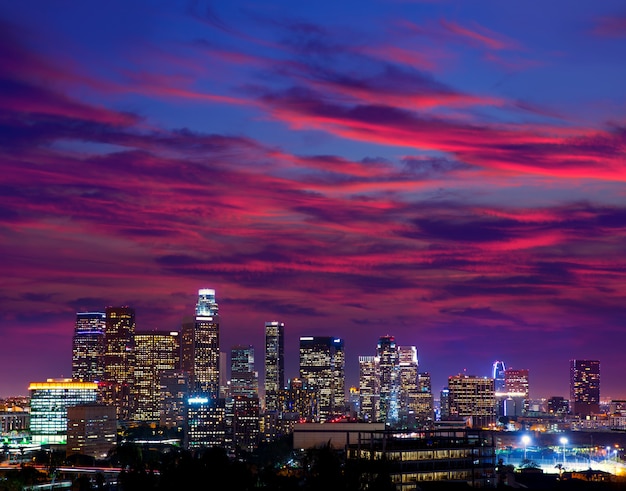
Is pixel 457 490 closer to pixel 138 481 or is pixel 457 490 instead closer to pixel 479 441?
pixel 138 481

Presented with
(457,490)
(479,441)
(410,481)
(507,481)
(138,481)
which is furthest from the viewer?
(507,481)

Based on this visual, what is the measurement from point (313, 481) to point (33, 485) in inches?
4812

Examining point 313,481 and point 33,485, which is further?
point 33,485

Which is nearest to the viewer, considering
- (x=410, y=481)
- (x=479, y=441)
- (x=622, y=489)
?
(x=622, y=489)

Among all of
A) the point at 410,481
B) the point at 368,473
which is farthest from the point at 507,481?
the point at 368,473

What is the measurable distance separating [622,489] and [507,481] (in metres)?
41.3

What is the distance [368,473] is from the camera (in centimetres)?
11344

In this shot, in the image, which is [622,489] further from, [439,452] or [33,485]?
[33,485]

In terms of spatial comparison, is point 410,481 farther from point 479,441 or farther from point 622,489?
point 622,489

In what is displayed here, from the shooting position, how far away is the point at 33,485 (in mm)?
198625

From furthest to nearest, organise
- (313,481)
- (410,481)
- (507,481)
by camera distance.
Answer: (507,481) → (410,481) → (313,481)

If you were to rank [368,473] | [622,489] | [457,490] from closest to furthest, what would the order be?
[457,490] < [368,473] < [622,489]

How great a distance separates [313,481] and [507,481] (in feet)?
277

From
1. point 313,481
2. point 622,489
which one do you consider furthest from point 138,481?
point 622,489
